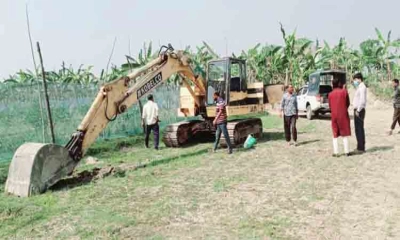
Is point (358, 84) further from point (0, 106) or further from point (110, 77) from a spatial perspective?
point (110, 77)

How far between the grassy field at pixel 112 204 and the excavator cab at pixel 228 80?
8.25 ft

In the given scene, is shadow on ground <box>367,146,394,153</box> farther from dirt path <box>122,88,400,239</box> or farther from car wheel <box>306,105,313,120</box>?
car wheel <box>306,105,313,120</box>

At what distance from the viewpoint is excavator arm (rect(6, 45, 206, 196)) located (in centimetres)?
796

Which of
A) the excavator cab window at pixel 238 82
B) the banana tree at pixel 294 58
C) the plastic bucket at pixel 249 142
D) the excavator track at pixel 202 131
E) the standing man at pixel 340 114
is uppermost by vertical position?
the banana tree at pixel 294 58

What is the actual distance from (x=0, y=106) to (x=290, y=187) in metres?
8.57

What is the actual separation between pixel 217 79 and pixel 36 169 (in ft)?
21.4

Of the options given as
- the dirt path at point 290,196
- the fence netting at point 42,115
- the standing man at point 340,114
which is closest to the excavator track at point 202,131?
the dirt path at point 290,196

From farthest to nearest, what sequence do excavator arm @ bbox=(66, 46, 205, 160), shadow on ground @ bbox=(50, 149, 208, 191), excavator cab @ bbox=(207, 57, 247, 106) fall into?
1. excavator cab @ bbox=(207, 57, 247, 106)
2. excavator arm @ bbox=(66, 46, 205, 160)
3. shadow on ground @ bbox=(50, 149, 208, 191)

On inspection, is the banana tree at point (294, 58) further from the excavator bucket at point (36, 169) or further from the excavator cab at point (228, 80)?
the excavator bucket at point (36, 169)

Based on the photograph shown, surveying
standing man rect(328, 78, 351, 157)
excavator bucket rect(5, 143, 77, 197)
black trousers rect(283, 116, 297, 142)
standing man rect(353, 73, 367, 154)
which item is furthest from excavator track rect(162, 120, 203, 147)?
standing man rect(353, 73, 367, 154)

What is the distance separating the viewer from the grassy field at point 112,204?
5.89 m

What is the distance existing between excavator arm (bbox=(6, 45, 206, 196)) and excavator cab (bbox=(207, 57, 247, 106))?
104 centimetres

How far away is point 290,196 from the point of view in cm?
709

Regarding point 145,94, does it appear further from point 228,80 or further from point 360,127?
point 360,127
